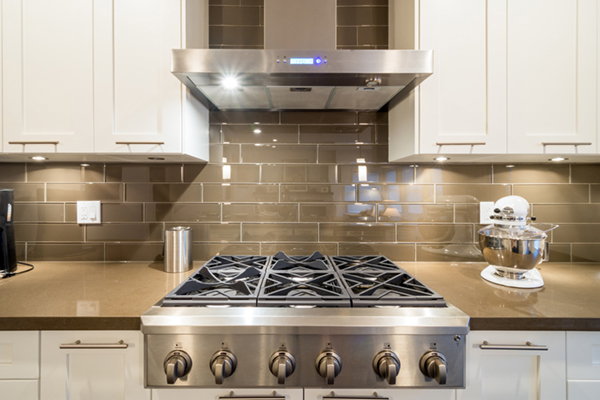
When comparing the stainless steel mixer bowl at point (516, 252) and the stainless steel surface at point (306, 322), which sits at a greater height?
the stainless steel mixer bowl at point (516, 252)

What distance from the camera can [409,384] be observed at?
34.8 inches

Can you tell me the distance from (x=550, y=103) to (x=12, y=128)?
2.25m

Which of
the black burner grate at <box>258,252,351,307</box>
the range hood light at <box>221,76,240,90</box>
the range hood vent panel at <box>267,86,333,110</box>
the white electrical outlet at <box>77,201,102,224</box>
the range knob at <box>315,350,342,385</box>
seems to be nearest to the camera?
the range knob at <box>315,350,342,385</box>

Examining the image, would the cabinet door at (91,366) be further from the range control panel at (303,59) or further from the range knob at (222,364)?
the range control panel at (303,59)

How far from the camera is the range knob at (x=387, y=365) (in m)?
0.83

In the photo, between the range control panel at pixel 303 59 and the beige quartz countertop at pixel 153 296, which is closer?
the beige quartz countertop at pixel 153 296

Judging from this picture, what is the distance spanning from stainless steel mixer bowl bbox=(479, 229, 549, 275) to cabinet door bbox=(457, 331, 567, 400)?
333 millimetres

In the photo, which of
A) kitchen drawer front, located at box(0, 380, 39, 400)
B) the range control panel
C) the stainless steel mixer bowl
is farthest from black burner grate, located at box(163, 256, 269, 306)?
the stainless steel mixer bowl

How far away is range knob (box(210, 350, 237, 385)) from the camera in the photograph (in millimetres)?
836

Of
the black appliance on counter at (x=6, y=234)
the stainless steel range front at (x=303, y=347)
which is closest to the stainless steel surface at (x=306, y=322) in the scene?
the stainless steel range front at (x=303, y=347)

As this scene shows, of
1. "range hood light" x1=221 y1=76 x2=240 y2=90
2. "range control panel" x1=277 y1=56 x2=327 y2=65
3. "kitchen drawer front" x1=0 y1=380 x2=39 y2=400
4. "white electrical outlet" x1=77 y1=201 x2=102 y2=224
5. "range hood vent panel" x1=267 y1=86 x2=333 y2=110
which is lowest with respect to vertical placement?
"kitchen drawer front" x1=0 y1=380 x2=39 y2=400

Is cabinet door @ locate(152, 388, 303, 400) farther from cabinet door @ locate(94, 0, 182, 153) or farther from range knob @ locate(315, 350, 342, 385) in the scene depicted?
cabinet door @ locate(94, 0, 182, 153)

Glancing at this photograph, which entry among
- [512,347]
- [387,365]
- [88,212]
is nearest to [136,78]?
[88,212]

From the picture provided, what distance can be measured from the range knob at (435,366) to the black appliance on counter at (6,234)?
1.77 m
